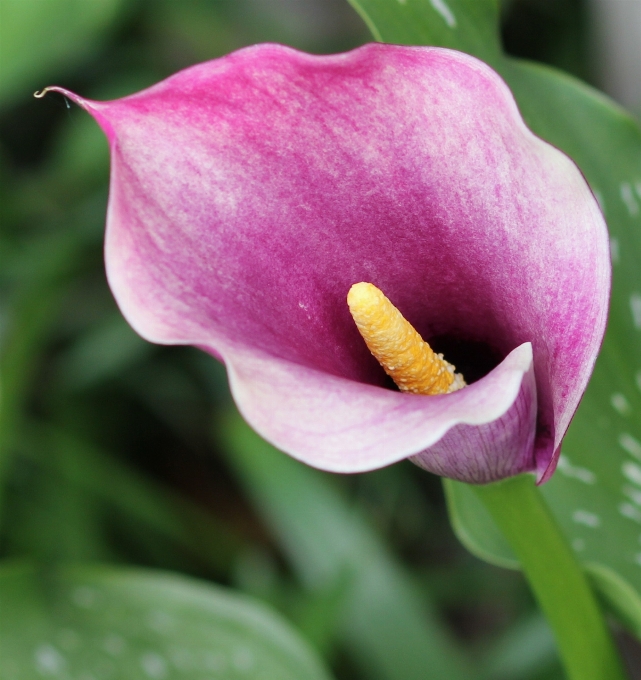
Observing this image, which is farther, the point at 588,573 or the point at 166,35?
the point at 166,35

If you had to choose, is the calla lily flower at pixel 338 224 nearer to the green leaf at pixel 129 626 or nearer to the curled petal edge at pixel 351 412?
the curled petal edge at pixel 351 412

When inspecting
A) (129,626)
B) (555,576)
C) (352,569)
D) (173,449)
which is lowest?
(173,449)

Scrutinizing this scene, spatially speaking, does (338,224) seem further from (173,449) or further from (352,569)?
(173,449)

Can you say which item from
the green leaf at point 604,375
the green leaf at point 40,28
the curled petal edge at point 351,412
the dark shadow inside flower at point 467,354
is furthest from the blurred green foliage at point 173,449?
the curled petal edge at point 351,412

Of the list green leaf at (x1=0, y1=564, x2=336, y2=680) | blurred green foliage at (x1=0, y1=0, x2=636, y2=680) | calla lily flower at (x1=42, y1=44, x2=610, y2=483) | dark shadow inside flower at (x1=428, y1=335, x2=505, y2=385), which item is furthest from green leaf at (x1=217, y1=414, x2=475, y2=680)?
calla lily flower at (x1=42, y1=44, x2=610, y2=483)

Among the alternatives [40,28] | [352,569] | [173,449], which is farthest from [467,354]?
[173,449]

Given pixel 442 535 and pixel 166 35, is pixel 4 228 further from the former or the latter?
pixel 442 535


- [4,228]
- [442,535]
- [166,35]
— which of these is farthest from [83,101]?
[166,35]
